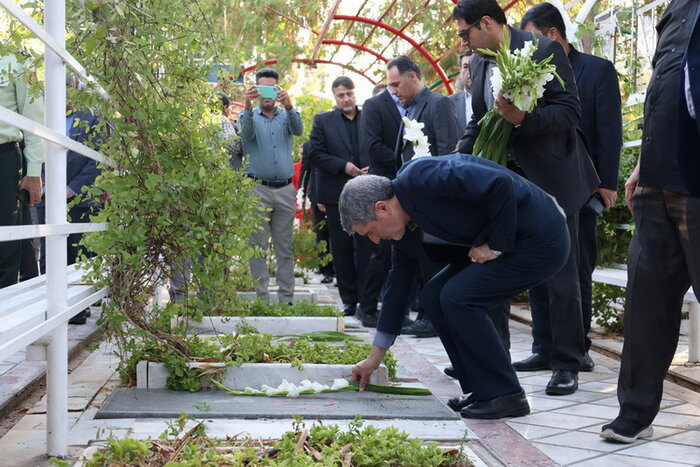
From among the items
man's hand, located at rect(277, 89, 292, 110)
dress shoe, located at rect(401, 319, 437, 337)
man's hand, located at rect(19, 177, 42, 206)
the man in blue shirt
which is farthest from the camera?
the man in blue shirt

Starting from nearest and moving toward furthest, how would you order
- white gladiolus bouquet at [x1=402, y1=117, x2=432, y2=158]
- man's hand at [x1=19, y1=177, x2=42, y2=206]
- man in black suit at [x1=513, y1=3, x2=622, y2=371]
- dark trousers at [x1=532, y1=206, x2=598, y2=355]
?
1. white gladiolus bouquet at [x1=402, y1=117, x2=432, y2=158]
2. man in black suit at [x1=513, y1=3, x2=622, y2=371]
3. dark trousers at [x1=532, y1=206, x2=598, y2=355]
4. man's hand at [x1=19, y1=177, x2=42, y2=206]

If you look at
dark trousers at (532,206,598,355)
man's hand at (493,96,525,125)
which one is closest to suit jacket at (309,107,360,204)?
dark trousers at (532,206,598,355)

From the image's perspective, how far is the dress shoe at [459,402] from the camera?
4801 mm

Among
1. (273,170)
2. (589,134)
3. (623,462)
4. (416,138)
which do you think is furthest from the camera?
(273,170)

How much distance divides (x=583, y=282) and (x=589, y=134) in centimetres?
95

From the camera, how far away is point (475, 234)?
4633mm

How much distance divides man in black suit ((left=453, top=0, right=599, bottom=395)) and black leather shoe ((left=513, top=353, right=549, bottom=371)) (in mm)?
684

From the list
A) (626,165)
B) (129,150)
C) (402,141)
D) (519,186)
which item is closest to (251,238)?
(402,141)

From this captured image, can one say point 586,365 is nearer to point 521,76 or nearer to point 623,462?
point 521,76

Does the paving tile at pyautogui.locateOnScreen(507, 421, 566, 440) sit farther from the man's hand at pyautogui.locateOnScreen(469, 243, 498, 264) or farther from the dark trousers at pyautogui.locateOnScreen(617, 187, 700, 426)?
the man's hand at pyautogui.locateOnScreen(469, 243, 498, 264)

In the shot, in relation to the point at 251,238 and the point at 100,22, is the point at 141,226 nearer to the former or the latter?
the point at 100,22

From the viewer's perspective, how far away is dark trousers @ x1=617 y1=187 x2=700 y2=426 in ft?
13.0

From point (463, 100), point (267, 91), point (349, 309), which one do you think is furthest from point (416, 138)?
point (349, 309)

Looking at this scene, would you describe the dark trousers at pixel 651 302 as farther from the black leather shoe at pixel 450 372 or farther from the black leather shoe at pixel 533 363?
the black leather shoe at pixel 533 363
